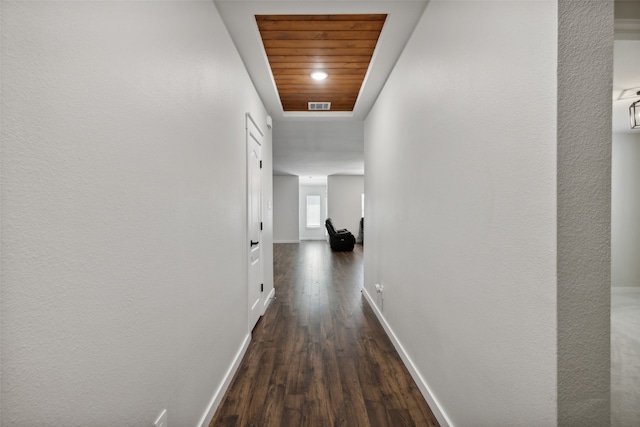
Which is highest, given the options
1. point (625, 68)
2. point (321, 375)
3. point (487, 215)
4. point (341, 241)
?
point (625, 68)

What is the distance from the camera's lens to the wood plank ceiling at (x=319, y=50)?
7.23 feet

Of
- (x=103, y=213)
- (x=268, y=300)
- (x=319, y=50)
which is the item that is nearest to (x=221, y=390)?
(x=103, y=213)

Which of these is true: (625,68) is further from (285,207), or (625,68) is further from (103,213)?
(285,207)

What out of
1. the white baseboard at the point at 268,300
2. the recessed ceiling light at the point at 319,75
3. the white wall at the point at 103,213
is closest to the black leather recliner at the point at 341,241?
the white baseboard at the point at 268,300

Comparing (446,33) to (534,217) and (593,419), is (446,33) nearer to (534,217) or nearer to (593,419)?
(534,217)

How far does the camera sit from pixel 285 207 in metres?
11.6

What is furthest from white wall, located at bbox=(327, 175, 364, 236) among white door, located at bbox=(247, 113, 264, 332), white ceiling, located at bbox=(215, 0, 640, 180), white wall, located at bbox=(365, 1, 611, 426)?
white wall, located at bbox=(365, 1, 611, 426)

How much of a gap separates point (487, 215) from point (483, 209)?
1.5 inches

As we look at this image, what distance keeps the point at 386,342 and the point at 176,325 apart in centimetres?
211

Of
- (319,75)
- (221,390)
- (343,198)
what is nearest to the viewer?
(221,390)

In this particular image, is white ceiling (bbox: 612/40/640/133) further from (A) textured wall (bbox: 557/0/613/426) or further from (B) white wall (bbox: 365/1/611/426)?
(A) textured wall (bbox: 557/0/613/426)

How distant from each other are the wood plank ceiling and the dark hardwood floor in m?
2.65

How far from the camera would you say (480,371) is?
51.6 inches

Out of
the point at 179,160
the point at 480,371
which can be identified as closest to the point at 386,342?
the point at 480,371
